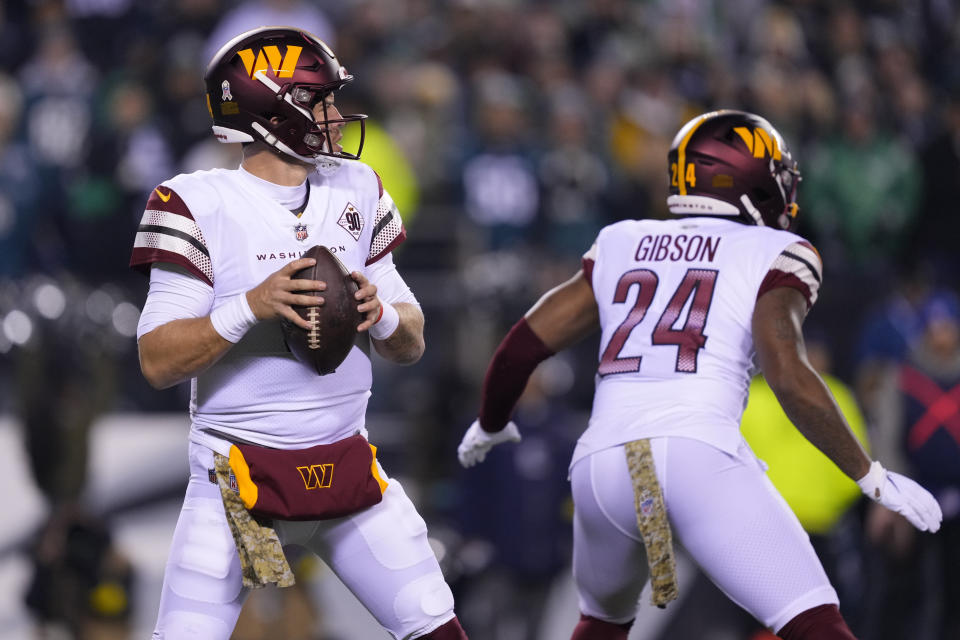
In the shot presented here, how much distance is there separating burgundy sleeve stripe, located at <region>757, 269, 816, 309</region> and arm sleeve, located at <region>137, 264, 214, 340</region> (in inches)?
59.0

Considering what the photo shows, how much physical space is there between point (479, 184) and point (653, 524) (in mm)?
5057

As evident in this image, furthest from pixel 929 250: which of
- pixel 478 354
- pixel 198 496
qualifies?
pixel 198 496

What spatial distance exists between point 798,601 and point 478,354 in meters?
4.39

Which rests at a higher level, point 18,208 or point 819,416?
point 819,416

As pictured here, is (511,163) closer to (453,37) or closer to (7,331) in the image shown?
(453,37)

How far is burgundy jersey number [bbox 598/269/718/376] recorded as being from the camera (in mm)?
3844

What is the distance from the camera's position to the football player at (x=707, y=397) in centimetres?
363

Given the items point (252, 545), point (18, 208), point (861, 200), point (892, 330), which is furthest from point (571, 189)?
point (252, 545)

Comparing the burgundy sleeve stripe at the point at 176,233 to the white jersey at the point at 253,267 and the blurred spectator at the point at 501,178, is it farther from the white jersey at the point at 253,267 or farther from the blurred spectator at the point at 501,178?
the blurred spectator at the point at 501,178

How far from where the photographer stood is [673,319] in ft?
12.7

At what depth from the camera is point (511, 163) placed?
862 cm

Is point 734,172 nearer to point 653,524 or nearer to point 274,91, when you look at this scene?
point 653,524

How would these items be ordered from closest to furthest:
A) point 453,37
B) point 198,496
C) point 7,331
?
point 198,496 → point 7,331 → point 453,37

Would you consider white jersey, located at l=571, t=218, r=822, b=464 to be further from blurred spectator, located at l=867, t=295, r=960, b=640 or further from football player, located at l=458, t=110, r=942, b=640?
blurred spectator, located at l=867, t=295, r=960, b=640
